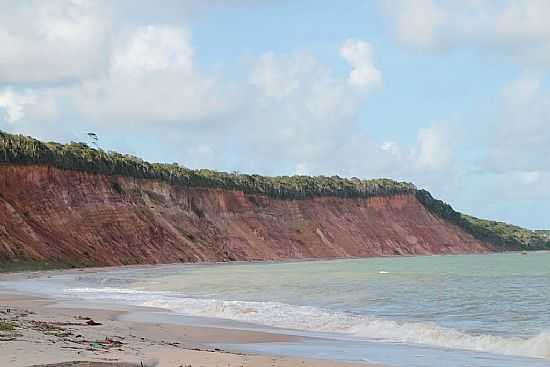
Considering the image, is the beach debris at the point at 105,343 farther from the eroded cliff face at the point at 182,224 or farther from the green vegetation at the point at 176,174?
→ the green vegetation at the point at 176,174

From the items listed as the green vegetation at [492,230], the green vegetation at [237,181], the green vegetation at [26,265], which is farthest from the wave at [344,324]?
→ the green vegetation at [492,230]

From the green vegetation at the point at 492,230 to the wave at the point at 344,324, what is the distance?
9855 centimetres

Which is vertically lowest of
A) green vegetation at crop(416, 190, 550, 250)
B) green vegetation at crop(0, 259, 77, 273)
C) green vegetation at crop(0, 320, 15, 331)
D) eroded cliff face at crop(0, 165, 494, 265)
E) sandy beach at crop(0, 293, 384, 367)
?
sandy beach at crop(0, 293, 384, 367)

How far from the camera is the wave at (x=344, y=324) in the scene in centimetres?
1487

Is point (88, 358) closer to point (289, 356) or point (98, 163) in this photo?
point (289, 356)

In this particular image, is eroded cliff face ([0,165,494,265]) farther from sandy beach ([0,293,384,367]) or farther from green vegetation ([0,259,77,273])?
sandy beach ([0,293,384,367])

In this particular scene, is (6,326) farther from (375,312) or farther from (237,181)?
(237,181)

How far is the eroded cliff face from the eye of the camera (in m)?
58.3

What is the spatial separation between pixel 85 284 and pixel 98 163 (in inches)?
1442

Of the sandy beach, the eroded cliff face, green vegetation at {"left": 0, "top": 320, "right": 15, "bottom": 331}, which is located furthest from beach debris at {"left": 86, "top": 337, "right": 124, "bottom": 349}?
the eroded cliff face

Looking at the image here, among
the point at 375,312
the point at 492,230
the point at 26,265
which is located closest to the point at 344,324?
the point at 375,312

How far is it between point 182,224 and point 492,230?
2866 inches

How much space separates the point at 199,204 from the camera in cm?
8250

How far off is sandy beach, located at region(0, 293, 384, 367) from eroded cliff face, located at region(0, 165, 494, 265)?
36.1 metres
